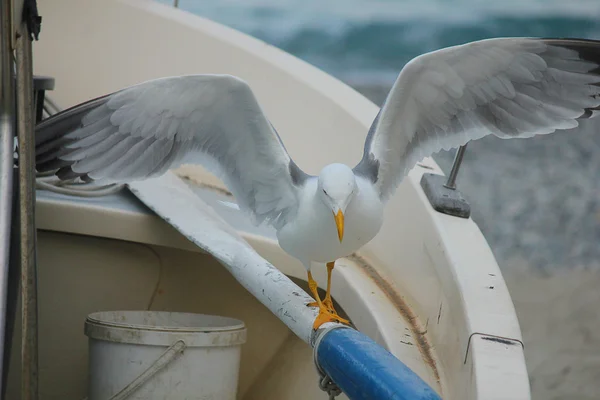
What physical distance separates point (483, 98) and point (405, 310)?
37 centimetres

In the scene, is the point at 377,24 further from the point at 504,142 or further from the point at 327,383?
the point at 327,383

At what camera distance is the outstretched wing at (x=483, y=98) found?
4.92ft

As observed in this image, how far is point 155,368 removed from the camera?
5.10ft

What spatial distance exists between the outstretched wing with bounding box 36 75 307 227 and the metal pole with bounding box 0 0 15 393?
6.9 inches

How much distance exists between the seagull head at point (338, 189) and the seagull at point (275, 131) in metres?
0.10

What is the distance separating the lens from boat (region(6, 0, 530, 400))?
1.40m

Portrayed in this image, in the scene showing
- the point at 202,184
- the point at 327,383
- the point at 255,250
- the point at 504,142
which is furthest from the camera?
the point at 504,142

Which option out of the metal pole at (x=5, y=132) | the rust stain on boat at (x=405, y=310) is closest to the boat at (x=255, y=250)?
the rust stain on boat at (x=405, y=310)

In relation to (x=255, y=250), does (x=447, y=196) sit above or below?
above

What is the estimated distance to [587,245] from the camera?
618cm

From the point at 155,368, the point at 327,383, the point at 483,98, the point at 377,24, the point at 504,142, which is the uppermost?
the point at 483,98

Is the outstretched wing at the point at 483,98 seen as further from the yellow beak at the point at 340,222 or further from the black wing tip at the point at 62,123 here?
the black wing tip at the point at 62,123

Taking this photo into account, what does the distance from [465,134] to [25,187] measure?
0.71m

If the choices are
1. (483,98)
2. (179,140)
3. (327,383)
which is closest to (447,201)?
(483,98)
